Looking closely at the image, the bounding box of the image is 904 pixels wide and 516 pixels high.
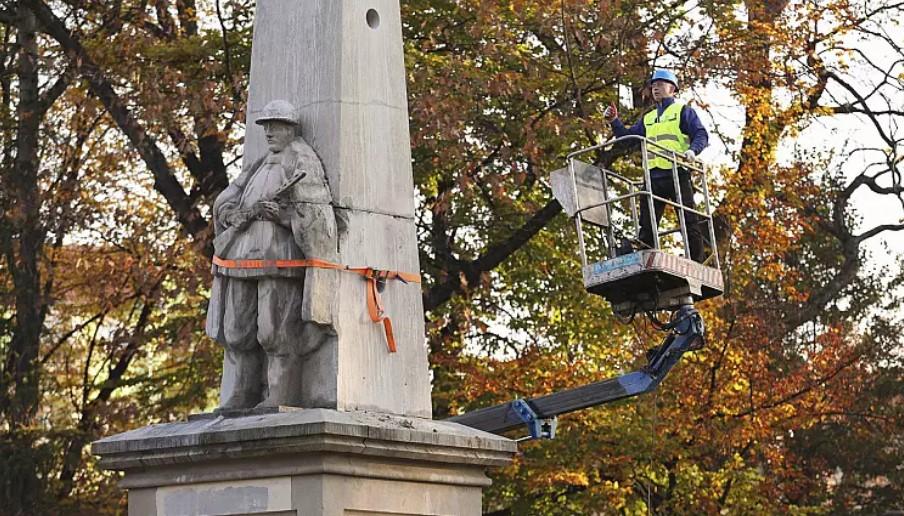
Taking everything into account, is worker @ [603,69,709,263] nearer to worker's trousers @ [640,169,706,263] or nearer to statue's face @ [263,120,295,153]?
worker's trousers @ [640,169,706,263]

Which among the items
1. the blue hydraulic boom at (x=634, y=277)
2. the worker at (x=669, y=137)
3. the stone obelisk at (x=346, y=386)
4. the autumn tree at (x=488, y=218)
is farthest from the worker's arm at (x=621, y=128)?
the autumn tree at (x=488, y=218)

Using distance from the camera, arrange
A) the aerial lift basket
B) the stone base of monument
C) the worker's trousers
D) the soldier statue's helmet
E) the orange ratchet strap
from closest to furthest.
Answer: the stone base of monument, the orange ratchet strap, the soldier statue's helmet, the aerial lift basket, the worker's trousers

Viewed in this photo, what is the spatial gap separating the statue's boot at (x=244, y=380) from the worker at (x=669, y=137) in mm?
3816

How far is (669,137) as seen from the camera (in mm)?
11625

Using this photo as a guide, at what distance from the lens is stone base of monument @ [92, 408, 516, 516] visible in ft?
25.6

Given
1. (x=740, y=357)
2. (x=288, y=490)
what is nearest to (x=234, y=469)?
(x=288, y=490)

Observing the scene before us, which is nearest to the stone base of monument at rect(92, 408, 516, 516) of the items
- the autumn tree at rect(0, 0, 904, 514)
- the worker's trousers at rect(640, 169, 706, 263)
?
the worker's trousers at rect(640, 169, 706, 263)

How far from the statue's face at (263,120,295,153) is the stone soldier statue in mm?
79

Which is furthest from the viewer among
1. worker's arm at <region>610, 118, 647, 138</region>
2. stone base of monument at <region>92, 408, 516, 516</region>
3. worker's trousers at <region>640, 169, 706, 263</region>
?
worker's trousers at <region>640, 169, 706, 263</region>

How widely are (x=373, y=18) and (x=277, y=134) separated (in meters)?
0.93

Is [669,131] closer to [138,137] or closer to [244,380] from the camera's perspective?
[244,380]

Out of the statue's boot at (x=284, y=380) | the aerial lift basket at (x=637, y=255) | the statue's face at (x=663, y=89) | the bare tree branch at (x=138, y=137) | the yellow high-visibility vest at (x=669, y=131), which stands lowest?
the statue's boot at (x=284, y=380)

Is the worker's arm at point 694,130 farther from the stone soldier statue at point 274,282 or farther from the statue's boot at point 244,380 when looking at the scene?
the statue's boot at point 244,380

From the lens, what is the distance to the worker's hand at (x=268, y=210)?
838 centimetres
